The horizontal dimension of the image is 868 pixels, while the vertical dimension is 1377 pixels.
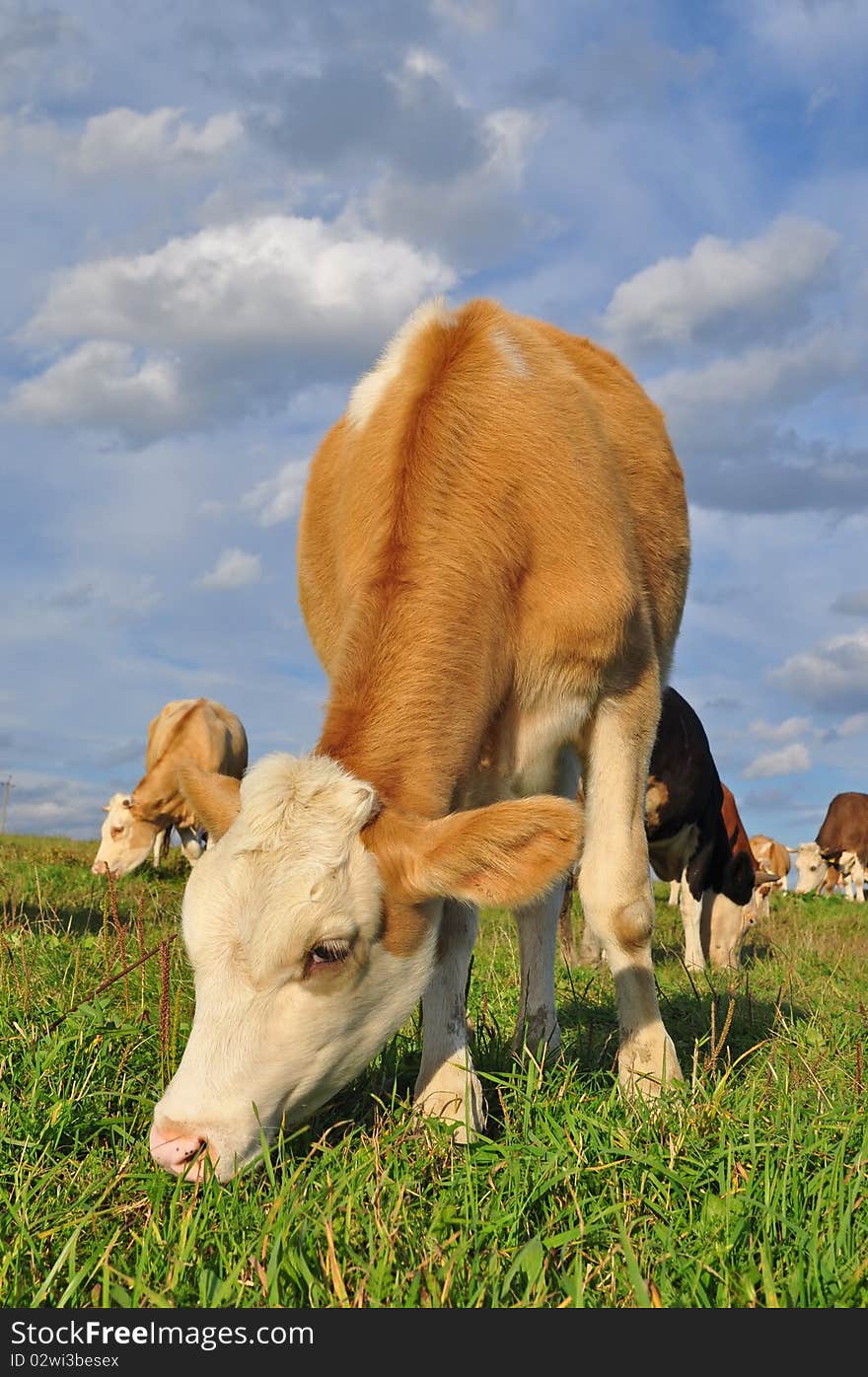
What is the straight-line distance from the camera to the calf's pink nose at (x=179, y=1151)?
3221mm

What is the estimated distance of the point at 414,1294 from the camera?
8.57 ft

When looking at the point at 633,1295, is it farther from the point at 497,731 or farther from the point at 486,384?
the point at 486,384

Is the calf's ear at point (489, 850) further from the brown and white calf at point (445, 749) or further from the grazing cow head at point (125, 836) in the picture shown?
the grazing cow head at point (125, 836)

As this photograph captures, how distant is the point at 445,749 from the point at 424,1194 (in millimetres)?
1314

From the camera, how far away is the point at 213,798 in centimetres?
396

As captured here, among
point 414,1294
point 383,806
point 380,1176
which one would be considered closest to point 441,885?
point 383,806

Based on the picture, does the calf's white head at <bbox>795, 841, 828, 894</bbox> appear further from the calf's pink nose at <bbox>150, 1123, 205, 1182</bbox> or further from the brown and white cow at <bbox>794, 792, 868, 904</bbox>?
the calf's pink nose at <bbox>150, 1123, 205, 1182</bbox>

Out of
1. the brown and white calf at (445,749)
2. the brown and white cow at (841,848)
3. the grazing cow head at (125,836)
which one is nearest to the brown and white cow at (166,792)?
the grazing cow head at (125,836)

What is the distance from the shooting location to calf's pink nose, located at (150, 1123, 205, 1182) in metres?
3.22

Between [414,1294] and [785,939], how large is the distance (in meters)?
11.2

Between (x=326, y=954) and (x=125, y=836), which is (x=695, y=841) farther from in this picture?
(x=326, y=954)

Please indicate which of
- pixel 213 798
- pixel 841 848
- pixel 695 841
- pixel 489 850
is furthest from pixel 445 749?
pixel 841 848

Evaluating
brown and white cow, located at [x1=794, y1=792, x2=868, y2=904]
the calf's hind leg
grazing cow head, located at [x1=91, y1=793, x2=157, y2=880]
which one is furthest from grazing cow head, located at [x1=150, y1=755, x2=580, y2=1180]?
brown and white cow, located at [x1=794, y1=792, x2=868, y2=904]

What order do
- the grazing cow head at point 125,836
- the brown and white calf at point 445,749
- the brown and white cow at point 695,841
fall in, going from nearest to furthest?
1. the brown and white calf at point 445,749
2. the brown and white cow at point 695,841
3. the grazing cow head at point 125,836
